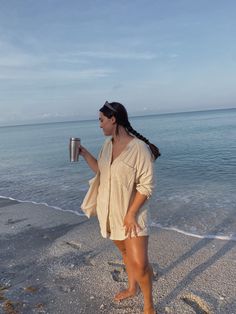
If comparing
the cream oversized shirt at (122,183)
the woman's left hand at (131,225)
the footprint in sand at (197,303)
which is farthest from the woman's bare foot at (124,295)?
the woman's left hand at (131,225)

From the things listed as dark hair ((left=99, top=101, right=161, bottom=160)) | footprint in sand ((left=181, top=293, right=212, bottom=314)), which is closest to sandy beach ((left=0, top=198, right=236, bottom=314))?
footprint in sand ((left=181, top=293, right=212, bottom=314))

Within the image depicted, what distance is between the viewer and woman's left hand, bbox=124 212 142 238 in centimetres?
322

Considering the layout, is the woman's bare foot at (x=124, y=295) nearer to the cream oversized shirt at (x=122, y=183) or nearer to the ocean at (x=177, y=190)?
the cream oversized shirt at (x=122, y=183)

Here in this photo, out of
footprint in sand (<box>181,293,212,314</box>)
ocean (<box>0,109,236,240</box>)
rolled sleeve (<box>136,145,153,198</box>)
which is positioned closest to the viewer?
rolled sleeve (<box>136,145,153,198</box>)

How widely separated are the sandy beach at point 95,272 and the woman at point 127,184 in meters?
0.87

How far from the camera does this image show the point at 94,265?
5.12 meters

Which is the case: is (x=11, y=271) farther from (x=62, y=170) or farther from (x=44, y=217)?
(x=62, y=170)

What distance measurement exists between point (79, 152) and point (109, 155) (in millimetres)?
393

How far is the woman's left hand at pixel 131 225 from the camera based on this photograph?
3.22 meters

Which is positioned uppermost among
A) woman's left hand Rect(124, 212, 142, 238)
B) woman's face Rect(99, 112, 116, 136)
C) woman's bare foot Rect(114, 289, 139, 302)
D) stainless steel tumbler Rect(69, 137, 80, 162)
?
woman's face Rect(99, 112, 116, 136)

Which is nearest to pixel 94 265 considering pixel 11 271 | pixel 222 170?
pixel 11 271

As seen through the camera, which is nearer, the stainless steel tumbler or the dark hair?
the dark hair

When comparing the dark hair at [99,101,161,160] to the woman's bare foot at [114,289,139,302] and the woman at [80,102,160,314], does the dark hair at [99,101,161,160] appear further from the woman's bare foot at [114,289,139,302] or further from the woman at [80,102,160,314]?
the woman's bare foot at [114,289,139,302]

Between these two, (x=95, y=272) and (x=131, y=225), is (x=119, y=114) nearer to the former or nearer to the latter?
(x=131, y=225)
